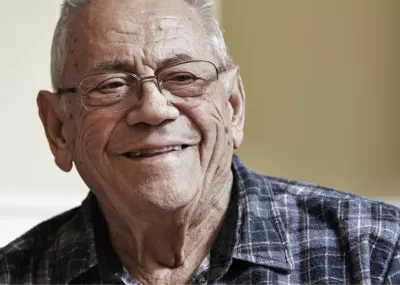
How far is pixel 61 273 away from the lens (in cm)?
135

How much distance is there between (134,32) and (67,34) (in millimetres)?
158

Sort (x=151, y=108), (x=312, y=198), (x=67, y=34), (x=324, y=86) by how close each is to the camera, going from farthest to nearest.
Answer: (x=324, y=86) < (x=312, y=198) < (x=67, y=34) < (x=151, y=108)

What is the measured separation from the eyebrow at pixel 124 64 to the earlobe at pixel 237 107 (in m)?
0.18

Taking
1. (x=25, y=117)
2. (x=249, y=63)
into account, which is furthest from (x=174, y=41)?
(x=25, y=117)

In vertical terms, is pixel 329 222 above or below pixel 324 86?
below

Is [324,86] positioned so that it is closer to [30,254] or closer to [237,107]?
[237,107]

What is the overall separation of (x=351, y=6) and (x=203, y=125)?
0.81 metres

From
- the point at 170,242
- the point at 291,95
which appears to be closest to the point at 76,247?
the point at 170,242

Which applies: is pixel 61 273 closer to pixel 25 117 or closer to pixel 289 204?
pixel 289 204

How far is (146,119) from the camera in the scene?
112 centimetres

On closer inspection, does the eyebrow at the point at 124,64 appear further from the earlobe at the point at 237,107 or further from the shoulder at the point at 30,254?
the shoulder at the point at 30,254

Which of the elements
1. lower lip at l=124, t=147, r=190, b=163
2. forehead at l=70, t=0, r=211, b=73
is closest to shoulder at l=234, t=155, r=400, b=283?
lower lip at l=124, t=147, r=190, b=163

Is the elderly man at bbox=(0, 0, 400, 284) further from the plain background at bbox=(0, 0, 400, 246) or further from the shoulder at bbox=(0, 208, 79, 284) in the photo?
the plain background at bbox=(0, 0, 400, 246)

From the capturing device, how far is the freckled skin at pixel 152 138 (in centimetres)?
115
